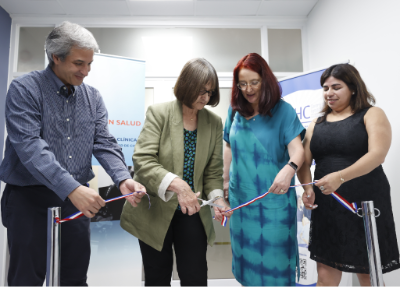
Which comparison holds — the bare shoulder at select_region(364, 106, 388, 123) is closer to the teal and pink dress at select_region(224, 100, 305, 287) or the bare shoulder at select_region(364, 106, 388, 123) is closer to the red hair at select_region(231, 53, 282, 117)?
the teal and pink dress at select_region(224, 100, 305, 287)

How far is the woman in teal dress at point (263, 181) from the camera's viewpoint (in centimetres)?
152

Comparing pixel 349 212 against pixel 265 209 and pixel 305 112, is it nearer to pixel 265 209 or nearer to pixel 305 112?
pixel 265 209

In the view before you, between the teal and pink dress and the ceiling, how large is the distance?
243 centimetres

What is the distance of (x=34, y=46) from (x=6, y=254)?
266cm

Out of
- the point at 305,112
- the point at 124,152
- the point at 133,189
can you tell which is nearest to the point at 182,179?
the point at 133,189

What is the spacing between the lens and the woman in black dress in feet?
5.18

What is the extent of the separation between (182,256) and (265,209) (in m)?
0.51

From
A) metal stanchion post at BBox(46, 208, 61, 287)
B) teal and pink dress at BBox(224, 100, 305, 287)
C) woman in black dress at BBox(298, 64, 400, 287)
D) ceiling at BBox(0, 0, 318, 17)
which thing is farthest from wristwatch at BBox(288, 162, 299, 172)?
ceiling at BBox(0, 0, 318, 17)

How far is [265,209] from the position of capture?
1532mm

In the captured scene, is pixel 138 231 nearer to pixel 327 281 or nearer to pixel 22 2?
pixel 327 281

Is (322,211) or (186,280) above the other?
(322,211)

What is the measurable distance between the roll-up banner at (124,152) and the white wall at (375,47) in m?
2.16

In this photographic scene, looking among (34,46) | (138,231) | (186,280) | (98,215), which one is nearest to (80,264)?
(138,231)

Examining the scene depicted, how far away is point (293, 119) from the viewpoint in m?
1.56
